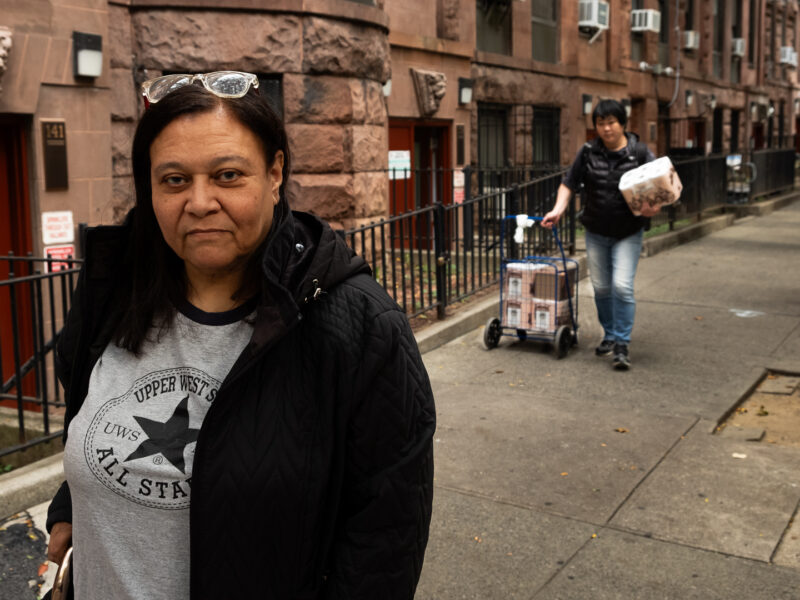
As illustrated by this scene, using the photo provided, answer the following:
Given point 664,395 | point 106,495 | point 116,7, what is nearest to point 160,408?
point 106,495

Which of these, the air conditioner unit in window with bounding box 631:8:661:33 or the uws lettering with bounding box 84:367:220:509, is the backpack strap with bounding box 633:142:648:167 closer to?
the uws lettering with bounding box 84:367:220:509

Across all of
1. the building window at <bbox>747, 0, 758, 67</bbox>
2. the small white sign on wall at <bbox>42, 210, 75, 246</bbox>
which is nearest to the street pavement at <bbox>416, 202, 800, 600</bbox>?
the small white sign on wall at <bbox>42, 210, 75, 246</bbox>

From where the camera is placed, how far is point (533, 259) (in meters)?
7.89

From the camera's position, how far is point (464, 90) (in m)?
14.0

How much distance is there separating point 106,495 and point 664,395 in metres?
5.19

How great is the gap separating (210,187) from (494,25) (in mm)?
14982

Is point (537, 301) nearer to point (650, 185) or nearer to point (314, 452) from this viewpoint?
point (650, 185)

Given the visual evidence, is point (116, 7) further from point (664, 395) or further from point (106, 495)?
point (106, 495)

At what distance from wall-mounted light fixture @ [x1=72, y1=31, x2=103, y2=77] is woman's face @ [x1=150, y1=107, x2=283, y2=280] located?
6.30 m

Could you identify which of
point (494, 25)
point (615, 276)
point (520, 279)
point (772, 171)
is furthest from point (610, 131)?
point (772, 171)

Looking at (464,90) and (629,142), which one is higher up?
(464,90)

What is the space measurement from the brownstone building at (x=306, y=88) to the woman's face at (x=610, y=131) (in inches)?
113

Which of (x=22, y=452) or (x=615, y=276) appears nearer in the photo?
(x=22, y=452)

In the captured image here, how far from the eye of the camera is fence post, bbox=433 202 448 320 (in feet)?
27.7
